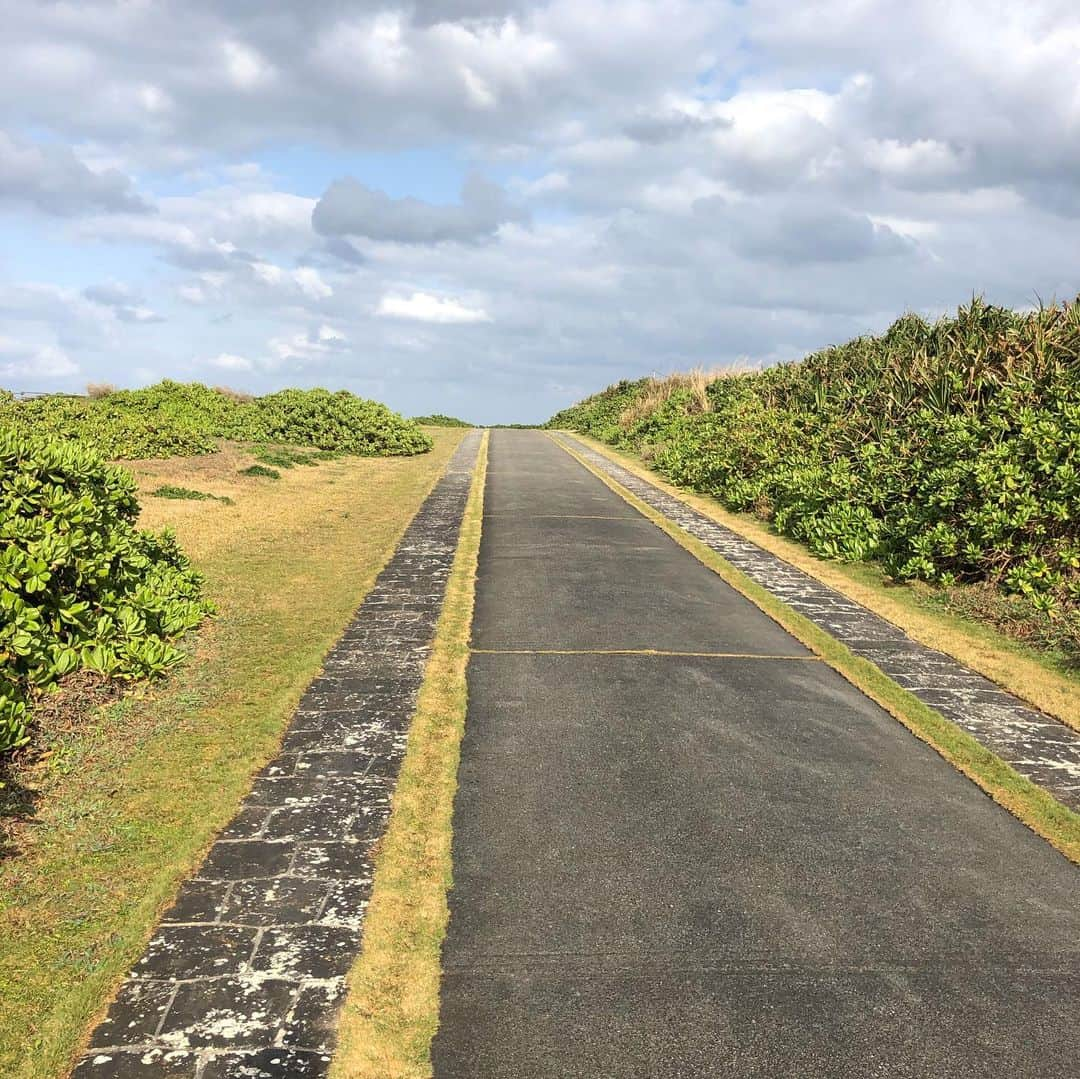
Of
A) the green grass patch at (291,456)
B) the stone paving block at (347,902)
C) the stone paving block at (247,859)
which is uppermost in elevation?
the green grass patch at (291,456)

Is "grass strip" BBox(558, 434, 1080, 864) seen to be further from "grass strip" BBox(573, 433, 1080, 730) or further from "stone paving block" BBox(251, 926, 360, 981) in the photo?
"stone paving block" BBox(251, 926, 360, 981)

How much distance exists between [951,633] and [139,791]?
858cm

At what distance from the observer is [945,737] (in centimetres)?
691

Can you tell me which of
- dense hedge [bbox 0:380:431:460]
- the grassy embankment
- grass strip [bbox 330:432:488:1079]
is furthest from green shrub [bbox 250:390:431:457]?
grass strip [bbox 330:432:488:1079]

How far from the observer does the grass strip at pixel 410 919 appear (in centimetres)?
342

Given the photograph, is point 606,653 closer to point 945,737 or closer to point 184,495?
point 945,737

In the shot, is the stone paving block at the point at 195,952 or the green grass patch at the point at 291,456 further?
the green grass patch at the point at 291,456

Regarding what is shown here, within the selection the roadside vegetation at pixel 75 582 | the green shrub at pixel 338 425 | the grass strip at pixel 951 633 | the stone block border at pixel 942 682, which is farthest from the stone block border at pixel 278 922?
the green shrub at pixel 338 425

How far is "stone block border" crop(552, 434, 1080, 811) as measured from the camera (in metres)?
6.58

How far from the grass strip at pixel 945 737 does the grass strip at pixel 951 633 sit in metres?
1.17

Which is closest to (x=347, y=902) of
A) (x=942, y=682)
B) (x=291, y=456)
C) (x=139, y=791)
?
(x=139, y=791)

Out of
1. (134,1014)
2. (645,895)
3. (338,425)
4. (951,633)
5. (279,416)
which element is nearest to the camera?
(134,1014)

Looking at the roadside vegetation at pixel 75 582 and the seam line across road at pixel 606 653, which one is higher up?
the roadside vegetation at pixel 75 582

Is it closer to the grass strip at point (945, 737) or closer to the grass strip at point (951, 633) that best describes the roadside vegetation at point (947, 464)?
the grass strip at point (951, 633)
